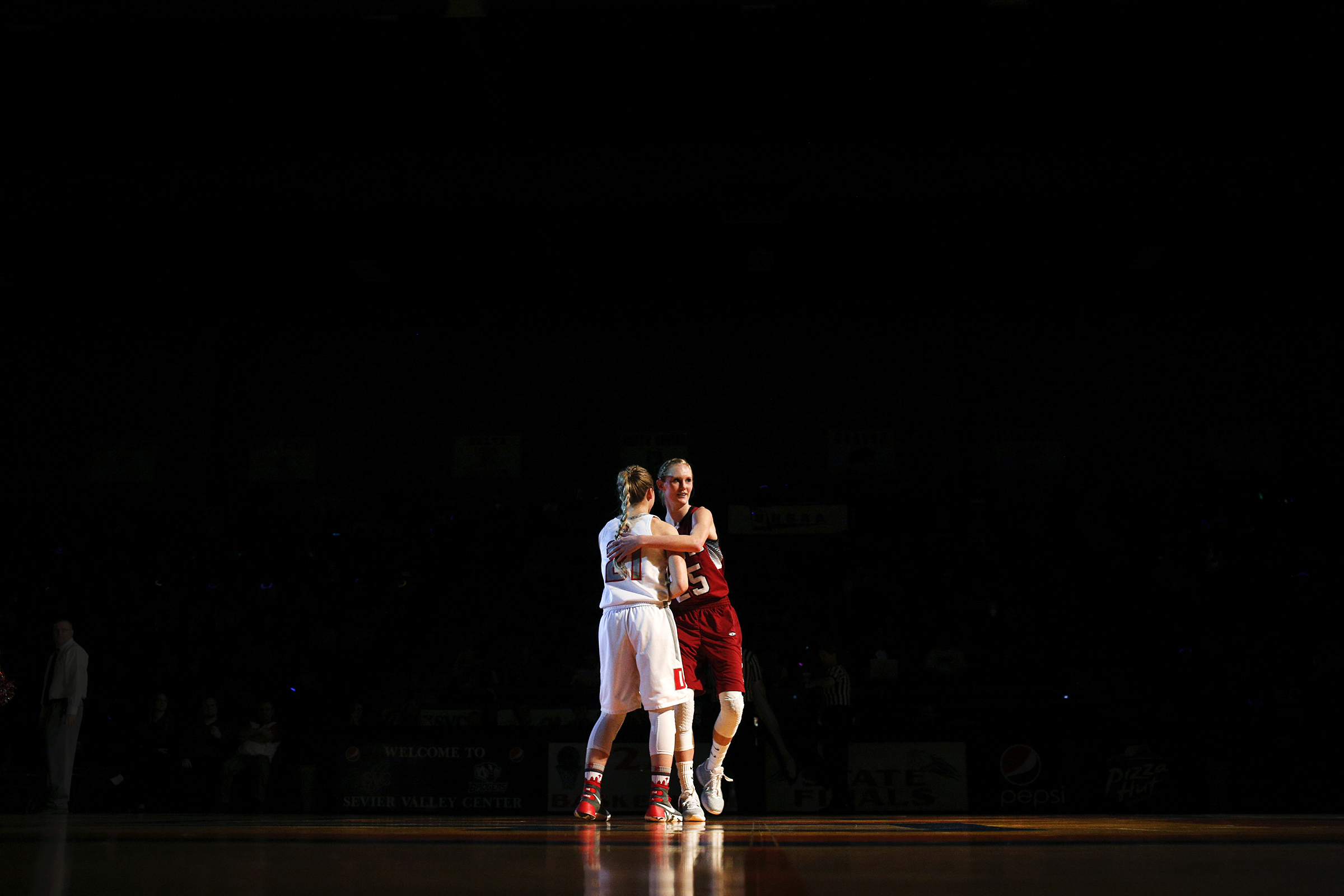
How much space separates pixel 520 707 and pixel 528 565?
4745 mm

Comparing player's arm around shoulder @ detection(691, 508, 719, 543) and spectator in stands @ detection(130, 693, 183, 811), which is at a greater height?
player's arm around shoulder @ detection(691, 508, 719, 543)

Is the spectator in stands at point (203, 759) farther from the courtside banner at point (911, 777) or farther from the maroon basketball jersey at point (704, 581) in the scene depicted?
the maroon basketball jersey at point (704, 581)

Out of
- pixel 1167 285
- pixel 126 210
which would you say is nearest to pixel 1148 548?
pixel 1167 285

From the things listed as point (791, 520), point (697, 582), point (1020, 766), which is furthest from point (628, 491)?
point (791, 520)

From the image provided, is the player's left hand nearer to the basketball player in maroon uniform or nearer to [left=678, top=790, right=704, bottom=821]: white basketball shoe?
the basketball player in maroon uniform

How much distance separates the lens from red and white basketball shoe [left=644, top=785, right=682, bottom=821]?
5.38 metres

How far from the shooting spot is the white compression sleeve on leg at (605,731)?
5703 mm

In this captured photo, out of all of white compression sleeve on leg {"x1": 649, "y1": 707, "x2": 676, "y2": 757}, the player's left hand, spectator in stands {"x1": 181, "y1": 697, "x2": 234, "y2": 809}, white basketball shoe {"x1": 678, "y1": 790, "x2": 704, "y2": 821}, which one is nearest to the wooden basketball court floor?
white compression sleeve on leg {"x1": 649, "y1": 707, "x2": 676, "y2": 757}

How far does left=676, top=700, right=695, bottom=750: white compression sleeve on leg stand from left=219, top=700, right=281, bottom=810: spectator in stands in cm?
612

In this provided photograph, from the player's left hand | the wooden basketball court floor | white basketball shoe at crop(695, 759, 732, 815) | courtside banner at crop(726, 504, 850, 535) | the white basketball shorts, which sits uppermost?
courtside banner at crop(726, 504, 850, 535)

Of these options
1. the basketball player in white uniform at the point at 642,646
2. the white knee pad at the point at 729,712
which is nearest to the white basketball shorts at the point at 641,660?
the basketball player in white uniform at the point at 642,646

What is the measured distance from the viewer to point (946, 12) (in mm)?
10391

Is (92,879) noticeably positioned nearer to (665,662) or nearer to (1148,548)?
(665,662)

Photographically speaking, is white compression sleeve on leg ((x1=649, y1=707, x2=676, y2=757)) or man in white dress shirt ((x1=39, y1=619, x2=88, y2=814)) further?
man in white dress shirt ((x1=39, y1=619, x2=88, y2=814))
